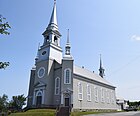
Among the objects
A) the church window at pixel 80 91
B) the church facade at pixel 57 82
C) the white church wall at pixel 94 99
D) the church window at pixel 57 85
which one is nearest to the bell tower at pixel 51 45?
the church facade at pixel 57 82

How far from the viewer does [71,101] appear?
107ft

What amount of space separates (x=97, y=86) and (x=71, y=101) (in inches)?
581

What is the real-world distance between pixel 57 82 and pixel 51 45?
8.73 m

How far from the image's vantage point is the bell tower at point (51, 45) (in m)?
37.8

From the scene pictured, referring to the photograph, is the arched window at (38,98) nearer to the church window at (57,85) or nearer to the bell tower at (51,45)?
the church window at (57,85)

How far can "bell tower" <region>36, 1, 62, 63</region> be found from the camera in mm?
37812

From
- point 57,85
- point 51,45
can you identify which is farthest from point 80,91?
point 51,45

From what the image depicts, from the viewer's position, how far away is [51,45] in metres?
37.9

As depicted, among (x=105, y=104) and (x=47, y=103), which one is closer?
(x=47, y=103)

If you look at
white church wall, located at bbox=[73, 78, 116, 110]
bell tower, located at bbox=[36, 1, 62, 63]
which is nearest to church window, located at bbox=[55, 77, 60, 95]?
white church wall, located at bbox=[73, 78, 116, 110]

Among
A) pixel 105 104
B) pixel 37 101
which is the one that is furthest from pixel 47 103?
pixel 105 104

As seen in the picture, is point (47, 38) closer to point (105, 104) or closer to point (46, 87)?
point (46, 87)

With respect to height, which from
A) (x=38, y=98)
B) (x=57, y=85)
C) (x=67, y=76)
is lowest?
(x=38, y=98)

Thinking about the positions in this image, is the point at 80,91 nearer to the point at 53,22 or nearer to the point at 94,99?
the point at 94,99
